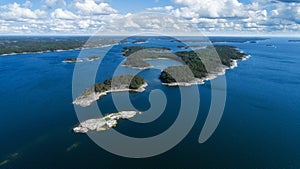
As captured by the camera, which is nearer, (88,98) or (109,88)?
(88,98)

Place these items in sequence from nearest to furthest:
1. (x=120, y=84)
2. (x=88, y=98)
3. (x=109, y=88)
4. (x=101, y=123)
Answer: (x=101, y=123)
(x=88, y=98)
(x=109, y=88)
(x=120, y=84)

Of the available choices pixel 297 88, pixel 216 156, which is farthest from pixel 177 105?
pixel 297 88

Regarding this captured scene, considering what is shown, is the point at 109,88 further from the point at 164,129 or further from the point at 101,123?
the point at 164,129

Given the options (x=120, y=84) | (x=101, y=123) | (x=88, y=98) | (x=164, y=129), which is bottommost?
(x=164, y=129)

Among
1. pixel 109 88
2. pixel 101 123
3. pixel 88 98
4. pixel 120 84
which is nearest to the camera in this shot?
pixel 101 123

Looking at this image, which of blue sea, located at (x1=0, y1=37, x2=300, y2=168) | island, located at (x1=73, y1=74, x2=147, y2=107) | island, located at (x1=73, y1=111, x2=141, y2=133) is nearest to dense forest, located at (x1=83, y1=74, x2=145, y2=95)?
island, located at (x1=73, y1=74, x2=147, y2=107)

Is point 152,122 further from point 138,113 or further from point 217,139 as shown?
point 217,139

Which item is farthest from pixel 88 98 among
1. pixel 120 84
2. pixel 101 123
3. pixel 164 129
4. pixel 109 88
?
pixel 164 129

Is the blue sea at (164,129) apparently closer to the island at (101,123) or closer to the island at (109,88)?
the island at (101,123)
